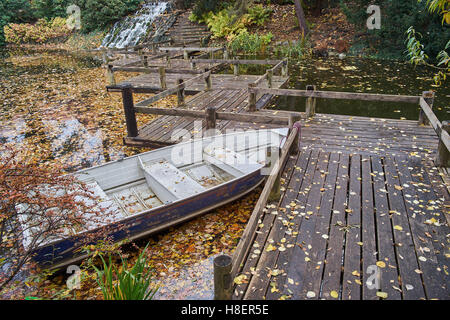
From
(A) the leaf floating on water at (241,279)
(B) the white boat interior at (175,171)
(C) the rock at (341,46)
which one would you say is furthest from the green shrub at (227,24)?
(A) the leaf floating on water at (241,279)

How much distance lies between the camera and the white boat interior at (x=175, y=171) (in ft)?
19.7

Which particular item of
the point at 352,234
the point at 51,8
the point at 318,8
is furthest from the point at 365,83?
the point at 51,8

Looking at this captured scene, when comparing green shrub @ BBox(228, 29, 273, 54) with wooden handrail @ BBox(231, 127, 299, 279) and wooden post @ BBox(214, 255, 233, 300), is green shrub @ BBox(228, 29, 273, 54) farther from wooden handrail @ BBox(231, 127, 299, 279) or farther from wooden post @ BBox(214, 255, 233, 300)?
wooden post @ BBox(214, 255, 233, 300)

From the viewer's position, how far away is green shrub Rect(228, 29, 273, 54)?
72.7 ft

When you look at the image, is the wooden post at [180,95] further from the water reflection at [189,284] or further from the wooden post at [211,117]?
the water reflection at [189,284]

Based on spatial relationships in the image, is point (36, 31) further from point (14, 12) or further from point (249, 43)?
point (249, 43)

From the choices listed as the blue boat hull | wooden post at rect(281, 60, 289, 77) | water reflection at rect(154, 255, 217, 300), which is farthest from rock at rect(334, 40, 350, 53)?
water reflection at rect(154, 255, 217, 300)

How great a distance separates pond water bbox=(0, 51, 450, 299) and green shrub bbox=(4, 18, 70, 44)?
11.5 m

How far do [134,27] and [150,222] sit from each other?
26957 millimetres

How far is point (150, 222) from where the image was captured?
5469 mm
